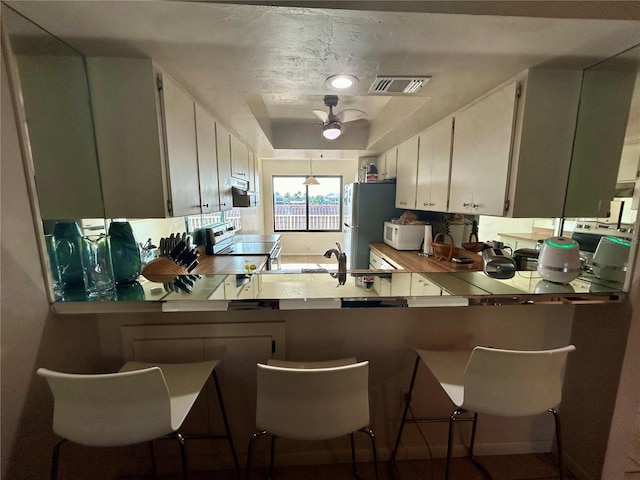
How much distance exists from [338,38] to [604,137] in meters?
1.55

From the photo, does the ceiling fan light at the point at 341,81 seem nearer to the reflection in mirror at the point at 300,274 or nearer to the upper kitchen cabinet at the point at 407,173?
the reflection in mirror at the point at 300,274

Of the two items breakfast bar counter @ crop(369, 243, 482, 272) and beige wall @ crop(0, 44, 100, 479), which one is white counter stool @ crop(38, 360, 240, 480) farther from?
breakfast bar counter @ crop(369, 243, 482, 272)

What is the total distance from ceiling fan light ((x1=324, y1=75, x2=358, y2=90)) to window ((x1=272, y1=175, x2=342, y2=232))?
4996 millimetres

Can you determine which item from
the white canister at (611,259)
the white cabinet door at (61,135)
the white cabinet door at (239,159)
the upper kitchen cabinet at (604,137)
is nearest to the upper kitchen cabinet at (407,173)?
the upper kitchen cabinet at (604,137)

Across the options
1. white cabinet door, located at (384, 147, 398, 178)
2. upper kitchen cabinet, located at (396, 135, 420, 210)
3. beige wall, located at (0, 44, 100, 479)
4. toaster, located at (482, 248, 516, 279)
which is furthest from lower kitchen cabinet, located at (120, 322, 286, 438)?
white cabinet door, located at (384, 147, 398, 178)

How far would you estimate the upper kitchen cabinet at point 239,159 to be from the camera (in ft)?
9.54

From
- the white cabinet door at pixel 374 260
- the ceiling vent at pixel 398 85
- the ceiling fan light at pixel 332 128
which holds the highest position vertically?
the ceiling fan light at pixel 332 128

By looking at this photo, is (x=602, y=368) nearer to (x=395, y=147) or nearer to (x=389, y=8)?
(x=389, y=8)

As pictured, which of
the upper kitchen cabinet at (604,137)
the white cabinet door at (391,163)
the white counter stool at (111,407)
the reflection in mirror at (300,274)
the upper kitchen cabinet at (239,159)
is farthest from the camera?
the white cabinet door at (391,163)

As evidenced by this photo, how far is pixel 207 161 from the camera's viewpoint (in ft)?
6.82

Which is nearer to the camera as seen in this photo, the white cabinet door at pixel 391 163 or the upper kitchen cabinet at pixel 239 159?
the upper kitchen cabinet at pixel 239 159

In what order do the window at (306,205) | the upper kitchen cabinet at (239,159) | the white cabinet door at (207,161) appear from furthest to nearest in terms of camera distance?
1. the window at (306,205)
2. the upper kitchen cabinet at (239,159)
3. the white cabinet door at (207,161)

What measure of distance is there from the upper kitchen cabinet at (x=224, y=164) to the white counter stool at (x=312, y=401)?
193cm

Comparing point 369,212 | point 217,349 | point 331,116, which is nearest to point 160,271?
point 217,349
